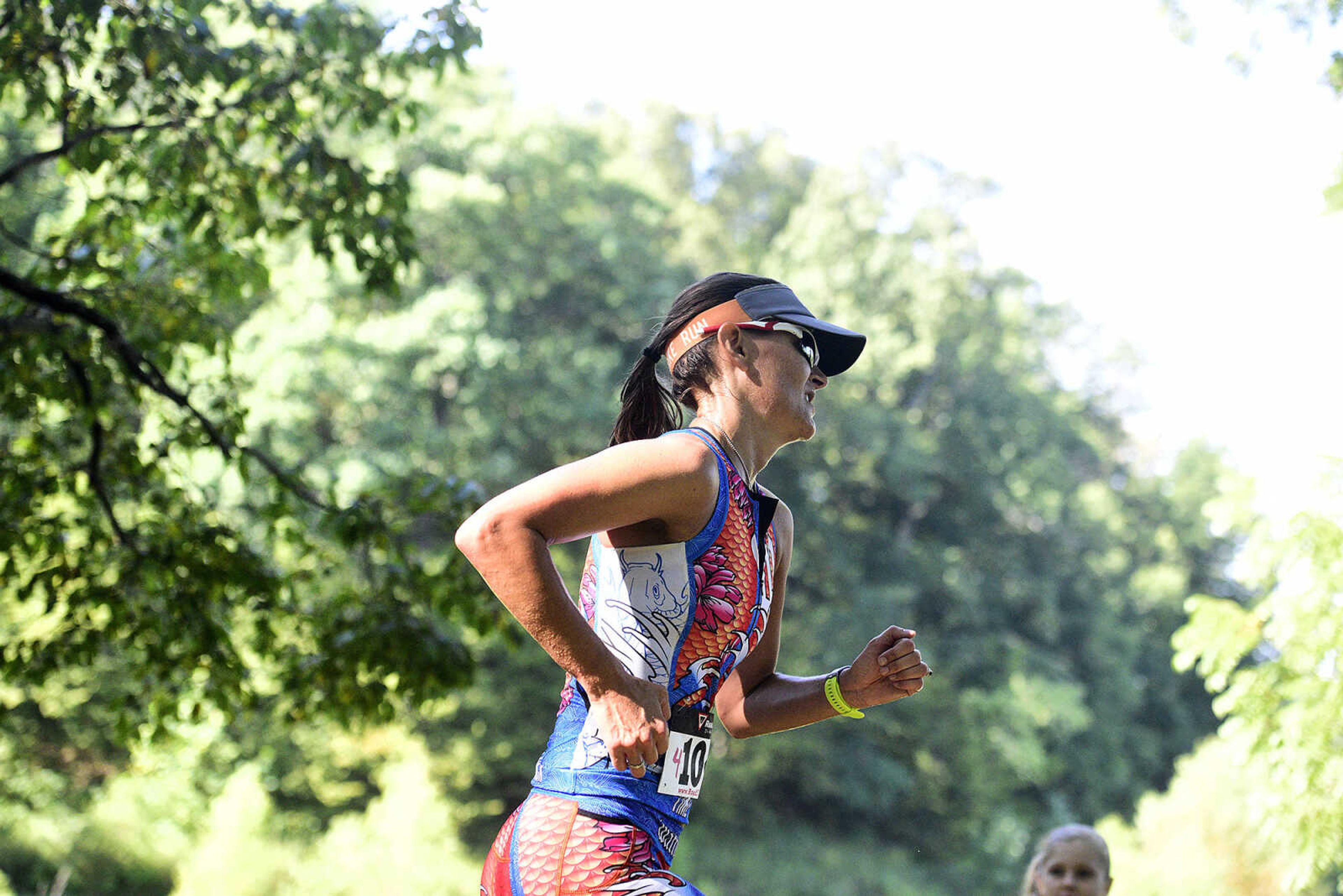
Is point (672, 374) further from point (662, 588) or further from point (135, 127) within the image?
point (135, 127)

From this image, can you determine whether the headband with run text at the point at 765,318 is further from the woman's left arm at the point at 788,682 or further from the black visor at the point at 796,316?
the woman's left arm at the point at 788,682

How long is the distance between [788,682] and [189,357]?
4.59 meters

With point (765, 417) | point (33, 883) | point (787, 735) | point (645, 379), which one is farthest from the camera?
point (787, 735)

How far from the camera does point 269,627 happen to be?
5672 mm

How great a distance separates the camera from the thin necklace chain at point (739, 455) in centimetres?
222

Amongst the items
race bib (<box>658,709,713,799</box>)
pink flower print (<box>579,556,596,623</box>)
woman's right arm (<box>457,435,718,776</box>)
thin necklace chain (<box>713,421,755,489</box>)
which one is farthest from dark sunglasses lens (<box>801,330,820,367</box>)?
race bib (<box>658,709,713,799</box>)

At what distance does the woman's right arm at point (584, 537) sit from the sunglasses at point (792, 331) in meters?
0.37

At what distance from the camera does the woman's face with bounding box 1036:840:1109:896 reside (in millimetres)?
4359

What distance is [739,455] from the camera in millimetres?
2229

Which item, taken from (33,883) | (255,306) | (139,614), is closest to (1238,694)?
(139,614)

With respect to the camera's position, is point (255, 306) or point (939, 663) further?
point (939, 663)

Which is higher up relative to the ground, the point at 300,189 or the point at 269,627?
the point at 300,189

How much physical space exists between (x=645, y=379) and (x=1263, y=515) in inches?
142

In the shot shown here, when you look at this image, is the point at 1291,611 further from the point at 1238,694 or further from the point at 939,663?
the point at 939,663
